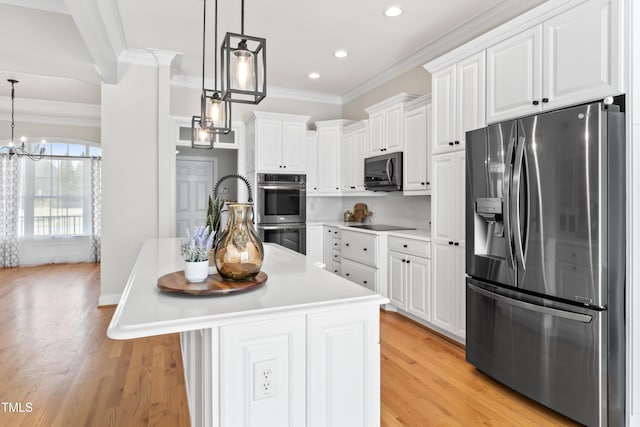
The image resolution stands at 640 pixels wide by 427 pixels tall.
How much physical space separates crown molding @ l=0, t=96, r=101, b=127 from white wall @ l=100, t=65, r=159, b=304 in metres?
2.97

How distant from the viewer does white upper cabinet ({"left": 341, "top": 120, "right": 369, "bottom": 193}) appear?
4.87 meters

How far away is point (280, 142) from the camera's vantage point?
5.11 m

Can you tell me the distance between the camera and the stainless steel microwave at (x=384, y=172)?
4070 millimetres

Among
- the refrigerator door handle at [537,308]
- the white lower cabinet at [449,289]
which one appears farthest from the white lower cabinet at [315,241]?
the refrigerator door handle at [537,308]

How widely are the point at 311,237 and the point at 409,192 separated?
68.9 inches

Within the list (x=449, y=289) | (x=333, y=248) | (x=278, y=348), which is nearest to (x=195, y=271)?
(x=278, y=348)

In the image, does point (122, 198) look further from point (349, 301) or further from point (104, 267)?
point (349, 301)

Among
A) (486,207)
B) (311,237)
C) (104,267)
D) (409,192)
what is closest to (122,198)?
(104,267)

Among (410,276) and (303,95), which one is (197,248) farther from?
(303,95)

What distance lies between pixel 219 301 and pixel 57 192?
7.72 metres

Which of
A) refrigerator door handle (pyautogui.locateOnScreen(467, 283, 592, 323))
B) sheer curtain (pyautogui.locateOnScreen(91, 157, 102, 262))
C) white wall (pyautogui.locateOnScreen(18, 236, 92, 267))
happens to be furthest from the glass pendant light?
white wall (pyautogui.locateOnScreen(18, 236, 92, 267))

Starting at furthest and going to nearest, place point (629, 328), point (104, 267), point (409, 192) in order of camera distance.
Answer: point (104, 267) < point (409, 192) < point (629, 328)

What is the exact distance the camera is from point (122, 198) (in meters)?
4.27

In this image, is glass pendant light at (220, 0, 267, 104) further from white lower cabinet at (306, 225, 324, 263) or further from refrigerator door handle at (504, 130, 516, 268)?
white lower cabinet at (306, 225, 324, 263)
